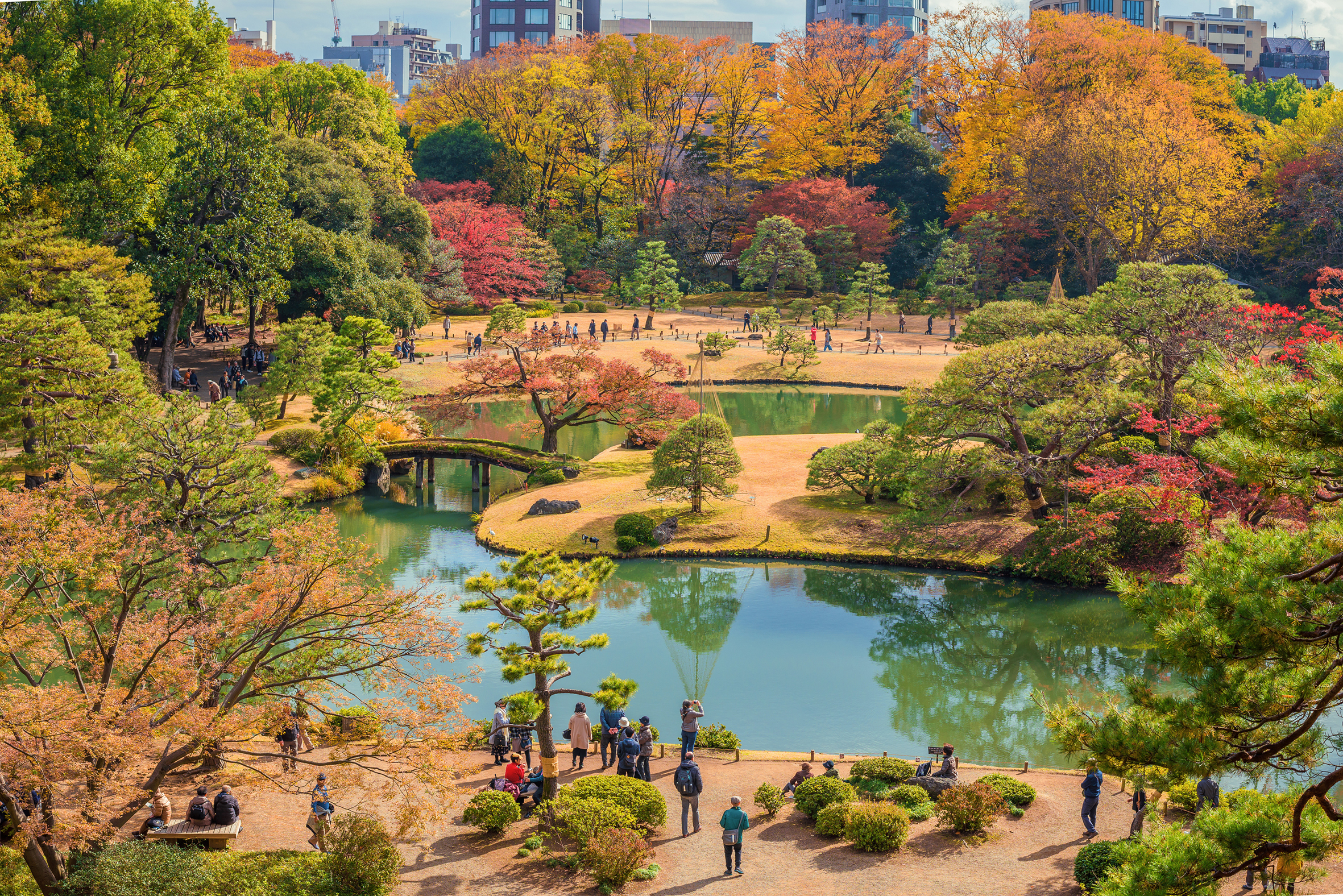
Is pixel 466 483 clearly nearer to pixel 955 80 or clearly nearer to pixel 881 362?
pixel 881 362

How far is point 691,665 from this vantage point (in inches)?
881

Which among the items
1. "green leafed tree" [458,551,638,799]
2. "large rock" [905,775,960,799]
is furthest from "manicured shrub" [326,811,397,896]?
"large rock" [905,775,960,799]

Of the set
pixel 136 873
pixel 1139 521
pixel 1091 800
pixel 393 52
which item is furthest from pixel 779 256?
pixel 393 52

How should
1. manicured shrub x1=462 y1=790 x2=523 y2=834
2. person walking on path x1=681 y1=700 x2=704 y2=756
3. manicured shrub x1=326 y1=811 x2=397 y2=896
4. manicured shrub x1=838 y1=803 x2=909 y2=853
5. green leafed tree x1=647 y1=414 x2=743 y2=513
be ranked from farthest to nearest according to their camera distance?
green leafed tree x1=647 y1=414 x2=743 y2=513, person walking on path x1=681 y1=700 x2=704 y2=756, manicured shrub x1=462 y1=790 x2=523 y2=834, manicured shrub x1=838 y1=803 x2=909 y2=853, manicured shrub x1=326 y1=811 x2=397 y2=896

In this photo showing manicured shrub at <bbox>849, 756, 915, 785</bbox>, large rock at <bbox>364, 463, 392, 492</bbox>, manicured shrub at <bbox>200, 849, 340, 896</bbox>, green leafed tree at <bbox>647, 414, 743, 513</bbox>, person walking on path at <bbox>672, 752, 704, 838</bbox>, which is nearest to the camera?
manicured shrub at <bbox>200, 849, 340, 896</bbox>

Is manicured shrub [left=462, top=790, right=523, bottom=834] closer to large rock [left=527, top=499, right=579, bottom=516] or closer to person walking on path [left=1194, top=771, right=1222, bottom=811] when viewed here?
person walking on path [left=1194, top=771, right=1222, bottom=811]

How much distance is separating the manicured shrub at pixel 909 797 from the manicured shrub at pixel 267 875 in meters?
7.22

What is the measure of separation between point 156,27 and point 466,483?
16.4 meters

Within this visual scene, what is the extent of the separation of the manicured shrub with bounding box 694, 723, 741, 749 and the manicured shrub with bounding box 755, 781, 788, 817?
2.52 metres

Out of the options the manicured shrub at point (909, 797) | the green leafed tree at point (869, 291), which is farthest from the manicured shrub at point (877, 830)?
the green leafed tree at point (869, 291)

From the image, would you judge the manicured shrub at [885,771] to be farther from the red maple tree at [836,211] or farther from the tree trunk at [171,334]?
the red maple tree at [836,211]

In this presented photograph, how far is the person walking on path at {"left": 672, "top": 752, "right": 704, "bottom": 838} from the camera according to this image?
13547 millimetres

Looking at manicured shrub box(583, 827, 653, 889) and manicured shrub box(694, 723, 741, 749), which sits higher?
manicured shrub box(583, 827, 653, 889)

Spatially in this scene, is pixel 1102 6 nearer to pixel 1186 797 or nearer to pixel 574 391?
pixel 574 391
